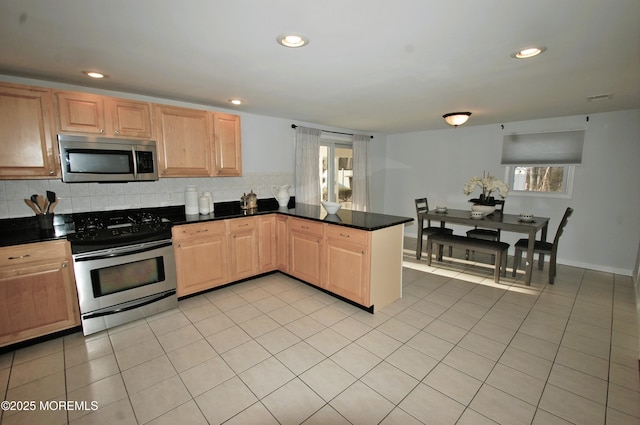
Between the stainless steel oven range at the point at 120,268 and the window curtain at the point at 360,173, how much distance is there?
3.66m

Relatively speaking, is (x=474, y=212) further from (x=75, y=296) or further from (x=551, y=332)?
Answer: (x=75, y=296)

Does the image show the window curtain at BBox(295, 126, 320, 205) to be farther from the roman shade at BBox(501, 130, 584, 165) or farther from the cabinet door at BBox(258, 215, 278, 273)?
the roman shade at BBox(501, 130, 584, 165)

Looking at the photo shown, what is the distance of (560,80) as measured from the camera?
2.56 metres

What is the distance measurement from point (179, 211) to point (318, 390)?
2.71 metres

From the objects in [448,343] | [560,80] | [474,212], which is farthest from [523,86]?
[448,343]

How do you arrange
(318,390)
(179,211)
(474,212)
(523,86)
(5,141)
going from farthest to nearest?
1. (474,212)
2. (179,211)
3. (523,86)
4. (5,141)
5. (318,390)

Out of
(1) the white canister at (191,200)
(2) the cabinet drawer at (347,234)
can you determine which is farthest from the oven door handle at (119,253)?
(2) the cabinet drawer at (347,234)

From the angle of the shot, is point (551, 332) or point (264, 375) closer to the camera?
point (264, 375)

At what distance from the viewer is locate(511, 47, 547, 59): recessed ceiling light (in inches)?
75.2

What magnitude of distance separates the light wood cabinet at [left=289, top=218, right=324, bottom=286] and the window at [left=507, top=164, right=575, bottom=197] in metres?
3.72

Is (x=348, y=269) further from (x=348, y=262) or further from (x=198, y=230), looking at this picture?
(x=198, y=230)

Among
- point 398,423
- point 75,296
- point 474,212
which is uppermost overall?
point 474,212

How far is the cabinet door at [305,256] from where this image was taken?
3.36m

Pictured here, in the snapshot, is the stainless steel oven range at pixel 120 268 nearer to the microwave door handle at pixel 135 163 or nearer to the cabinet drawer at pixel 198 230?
the cabinet drawer at pixel 198 230
